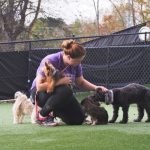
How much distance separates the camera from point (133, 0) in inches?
1355

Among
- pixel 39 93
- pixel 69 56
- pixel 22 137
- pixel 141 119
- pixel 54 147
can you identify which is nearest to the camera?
pixel 54 147

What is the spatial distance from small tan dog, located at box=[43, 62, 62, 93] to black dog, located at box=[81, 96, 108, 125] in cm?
70

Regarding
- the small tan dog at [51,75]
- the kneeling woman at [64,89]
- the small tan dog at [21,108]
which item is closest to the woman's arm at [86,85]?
the kneeling woman at [64,89]

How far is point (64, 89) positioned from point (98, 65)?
253 inches

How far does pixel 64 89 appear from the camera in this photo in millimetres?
5852

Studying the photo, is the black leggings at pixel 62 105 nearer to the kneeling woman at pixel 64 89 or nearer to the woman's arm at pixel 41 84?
the kneeling woman at pixel 64 89

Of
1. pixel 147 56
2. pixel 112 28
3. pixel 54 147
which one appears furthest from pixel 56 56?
pixel 112 28

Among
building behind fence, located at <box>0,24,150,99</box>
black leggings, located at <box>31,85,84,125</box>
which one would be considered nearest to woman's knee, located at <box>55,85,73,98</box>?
black leggings, located at <box>31,85,84,125</box>

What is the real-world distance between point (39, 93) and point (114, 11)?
116 ft

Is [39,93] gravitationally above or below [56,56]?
below

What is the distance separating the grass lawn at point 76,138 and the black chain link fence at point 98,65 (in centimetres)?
610

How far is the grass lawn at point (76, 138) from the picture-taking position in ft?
14.5

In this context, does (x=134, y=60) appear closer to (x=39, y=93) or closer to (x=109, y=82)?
(x=109, y=82)

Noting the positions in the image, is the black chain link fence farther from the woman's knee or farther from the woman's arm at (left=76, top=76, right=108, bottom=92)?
the woman's knee
